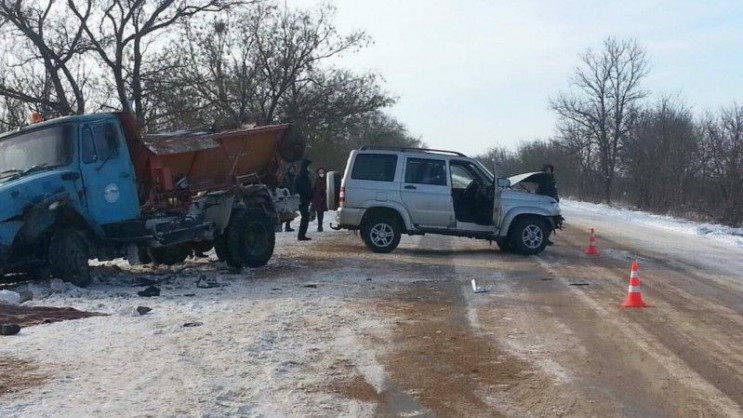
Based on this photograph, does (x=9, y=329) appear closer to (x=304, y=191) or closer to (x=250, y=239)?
(x=250, y=239)

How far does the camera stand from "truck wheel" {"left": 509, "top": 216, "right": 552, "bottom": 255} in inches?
626

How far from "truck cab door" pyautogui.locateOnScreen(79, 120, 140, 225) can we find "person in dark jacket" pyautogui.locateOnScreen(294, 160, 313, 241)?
23.8 feet

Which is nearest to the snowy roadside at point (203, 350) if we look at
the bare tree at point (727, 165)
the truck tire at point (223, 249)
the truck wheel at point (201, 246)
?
the truck tire at point (223, 249)

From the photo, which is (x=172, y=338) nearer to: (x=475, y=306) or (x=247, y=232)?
(x=475, y=306)

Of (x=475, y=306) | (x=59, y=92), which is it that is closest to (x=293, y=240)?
(x=475, y=306)

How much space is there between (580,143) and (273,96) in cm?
4950

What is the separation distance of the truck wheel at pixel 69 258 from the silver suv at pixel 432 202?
606cm

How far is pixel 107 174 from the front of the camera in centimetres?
1145

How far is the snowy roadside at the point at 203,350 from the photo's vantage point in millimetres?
5512

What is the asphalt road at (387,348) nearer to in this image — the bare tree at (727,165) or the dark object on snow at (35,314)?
the dark object on snow at (35,314)

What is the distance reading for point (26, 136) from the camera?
11.6 m

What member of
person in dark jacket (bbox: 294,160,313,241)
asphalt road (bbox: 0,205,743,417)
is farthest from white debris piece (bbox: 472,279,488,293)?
person in dark jacket (bbox: 294,160,313,241)

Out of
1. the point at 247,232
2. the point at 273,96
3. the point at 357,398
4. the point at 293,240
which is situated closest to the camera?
the point at 357,398

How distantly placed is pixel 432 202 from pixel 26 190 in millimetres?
7986
